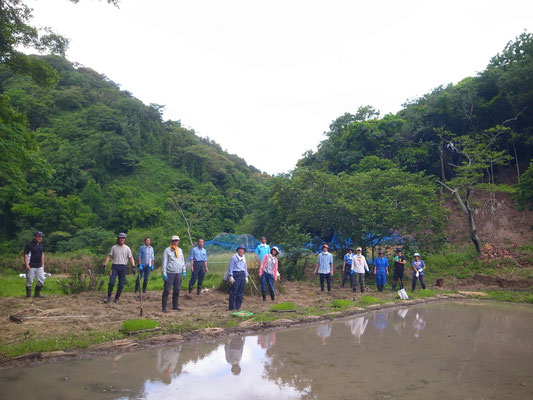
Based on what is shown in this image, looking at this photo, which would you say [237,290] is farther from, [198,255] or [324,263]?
[324,263]

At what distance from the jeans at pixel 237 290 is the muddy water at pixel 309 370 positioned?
76.2 inches

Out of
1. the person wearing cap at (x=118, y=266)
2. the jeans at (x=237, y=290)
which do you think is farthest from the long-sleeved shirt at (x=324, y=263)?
the person wearing cap at (x=118, y=266)

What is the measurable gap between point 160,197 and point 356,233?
98.1 ft

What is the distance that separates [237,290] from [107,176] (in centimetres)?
3770

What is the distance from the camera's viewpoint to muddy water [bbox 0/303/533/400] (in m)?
4.08

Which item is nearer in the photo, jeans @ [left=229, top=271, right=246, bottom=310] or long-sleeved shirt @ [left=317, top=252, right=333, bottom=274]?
jeans @ [left=229, top=271, right=246, bottom=310]

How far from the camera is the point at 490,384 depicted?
4453 millimetres

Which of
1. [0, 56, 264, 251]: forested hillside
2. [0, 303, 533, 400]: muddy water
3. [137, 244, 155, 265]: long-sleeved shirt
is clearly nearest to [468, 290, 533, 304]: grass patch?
[0, 303, 533, 400]: muddy water

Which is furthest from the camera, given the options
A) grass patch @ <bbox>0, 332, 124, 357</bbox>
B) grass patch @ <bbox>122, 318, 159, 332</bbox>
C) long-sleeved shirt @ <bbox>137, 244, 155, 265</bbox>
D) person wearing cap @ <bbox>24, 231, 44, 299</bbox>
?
long-sleeved shirt @ <bbox>137, 244, 155, 265</bbox>

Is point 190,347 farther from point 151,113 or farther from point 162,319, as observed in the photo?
point 151,113

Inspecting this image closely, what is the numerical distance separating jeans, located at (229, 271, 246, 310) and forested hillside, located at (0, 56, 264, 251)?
65.3 feet

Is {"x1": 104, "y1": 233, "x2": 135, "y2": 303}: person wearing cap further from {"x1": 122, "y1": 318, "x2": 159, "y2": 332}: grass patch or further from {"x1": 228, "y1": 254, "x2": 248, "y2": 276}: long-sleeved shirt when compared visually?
{"x1": 122, "y1": 318, "x2": 159, "y2": 332}: grass patch

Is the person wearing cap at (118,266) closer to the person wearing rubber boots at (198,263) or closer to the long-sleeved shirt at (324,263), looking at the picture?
the person wearing rubber boots at (198,263)

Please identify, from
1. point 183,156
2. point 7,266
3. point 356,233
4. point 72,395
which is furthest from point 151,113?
point 72,395
